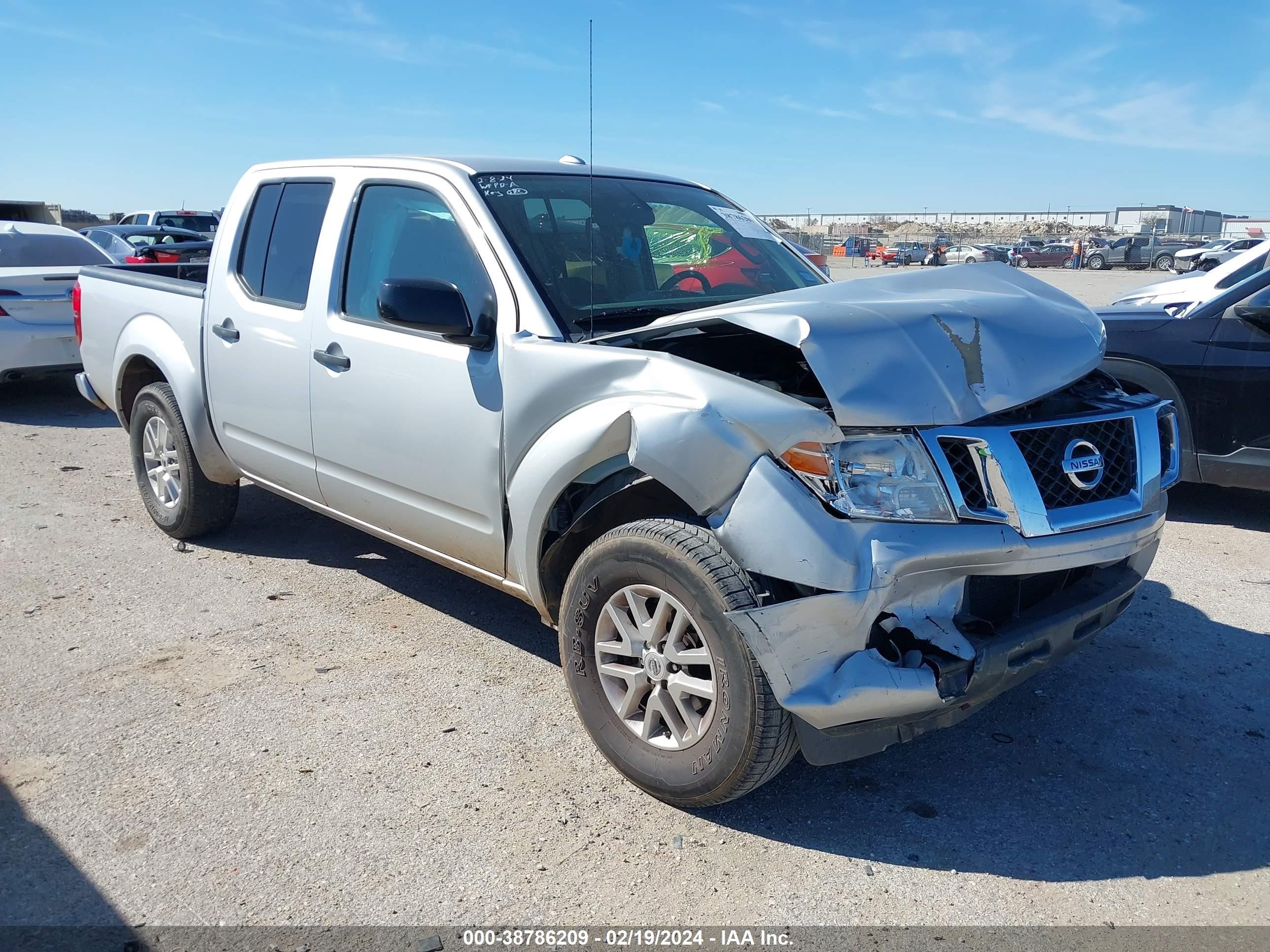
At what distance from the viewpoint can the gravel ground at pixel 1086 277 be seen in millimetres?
25734

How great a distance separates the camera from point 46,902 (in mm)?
2635

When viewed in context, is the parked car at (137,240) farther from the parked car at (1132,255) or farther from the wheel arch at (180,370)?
the parked car at (1132,255)

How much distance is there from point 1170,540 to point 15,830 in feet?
18.7

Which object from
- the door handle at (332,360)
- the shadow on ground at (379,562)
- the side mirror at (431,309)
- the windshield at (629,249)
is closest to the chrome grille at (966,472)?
the windshield at (629,249)

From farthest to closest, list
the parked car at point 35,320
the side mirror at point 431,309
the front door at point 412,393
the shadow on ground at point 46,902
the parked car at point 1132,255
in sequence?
the parked car at point 1132,255
the parked car at point 35,320
the front door at point 412,393
the side mirror at point 431,309
the shadow on ground at point 46,902

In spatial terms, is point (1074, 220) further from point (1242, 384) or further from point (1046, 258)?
point (1242, 384)

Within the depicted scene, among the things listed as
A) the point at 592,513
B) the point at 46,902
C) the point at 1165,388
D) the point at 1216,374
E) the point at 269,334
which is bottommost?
the point at 46,902

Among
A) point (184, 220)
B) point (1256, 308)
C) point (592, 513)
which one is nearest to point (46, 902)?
point (592, 513)

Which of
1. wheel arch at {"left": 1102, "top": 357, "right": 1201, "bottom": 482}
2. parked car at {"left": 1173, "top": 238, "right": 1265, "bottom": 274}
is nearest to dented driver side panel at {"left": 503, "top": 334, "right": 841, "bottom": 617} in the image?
wheel arch at {"left": 1102, "top": 357, "right": 1201, "bottom": 482}

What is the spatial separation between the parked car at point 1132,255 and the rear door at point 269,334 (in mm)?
47713

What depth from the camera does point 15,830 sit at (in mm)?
2941

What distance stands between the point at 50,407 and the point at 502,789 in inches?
349

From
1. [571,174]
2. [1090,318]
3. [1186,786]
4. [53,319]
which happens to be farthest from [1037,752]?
[53,319]

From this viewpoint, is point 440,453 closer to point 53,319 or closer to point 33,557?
point 33,557
